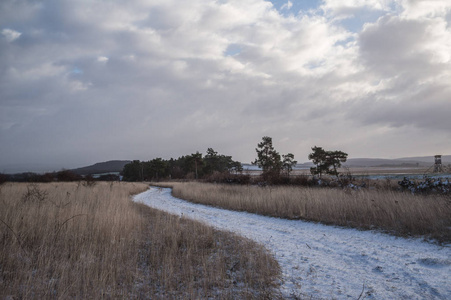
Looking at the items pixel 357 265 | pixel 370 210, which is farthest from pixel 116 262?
pixel 370 210

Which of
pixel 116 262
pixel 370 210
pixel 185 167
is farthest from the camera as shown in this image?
pixel 185 167

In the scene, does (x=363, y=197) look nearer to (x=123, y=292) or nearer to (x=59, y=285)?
(x=123, y=292)

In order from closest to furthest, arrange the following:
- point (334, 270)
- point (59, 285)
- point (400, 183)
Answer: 1. point (59, 285)
2. point (334, 270)
3. point (400, 183)

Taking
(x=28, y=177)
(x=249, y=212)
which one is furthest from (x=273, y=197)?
(x=28, y=177)

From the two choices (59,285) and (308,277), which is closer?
(59,285)

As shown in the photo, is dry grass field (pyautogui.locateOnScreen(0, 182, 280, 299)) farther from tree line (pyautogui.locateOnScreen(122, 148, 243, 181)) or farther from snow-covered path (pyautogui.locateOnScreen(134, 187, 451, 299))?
tree line (pyautogui.locateOnScreen(122, 148, 243, 181))

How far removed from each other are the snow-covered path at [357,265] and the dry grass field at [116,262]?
2.11ft

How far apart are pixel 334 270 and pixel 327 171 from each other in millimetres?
32643

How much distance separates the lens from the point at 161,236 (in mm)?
6520

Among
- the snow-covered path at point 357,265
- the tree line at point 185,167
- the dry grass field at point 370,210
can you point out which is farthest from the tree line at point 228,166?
the snow-covered path at point 357,265

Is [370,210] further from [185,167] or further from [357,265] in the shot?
[185,167]

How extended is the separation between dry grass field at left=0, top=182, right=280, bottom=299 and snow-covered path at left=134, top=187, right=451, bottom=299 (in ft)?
2.11

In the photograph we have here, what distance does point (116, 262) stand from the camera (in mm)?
4547

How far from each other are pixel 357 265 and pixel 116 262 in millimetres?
4878
